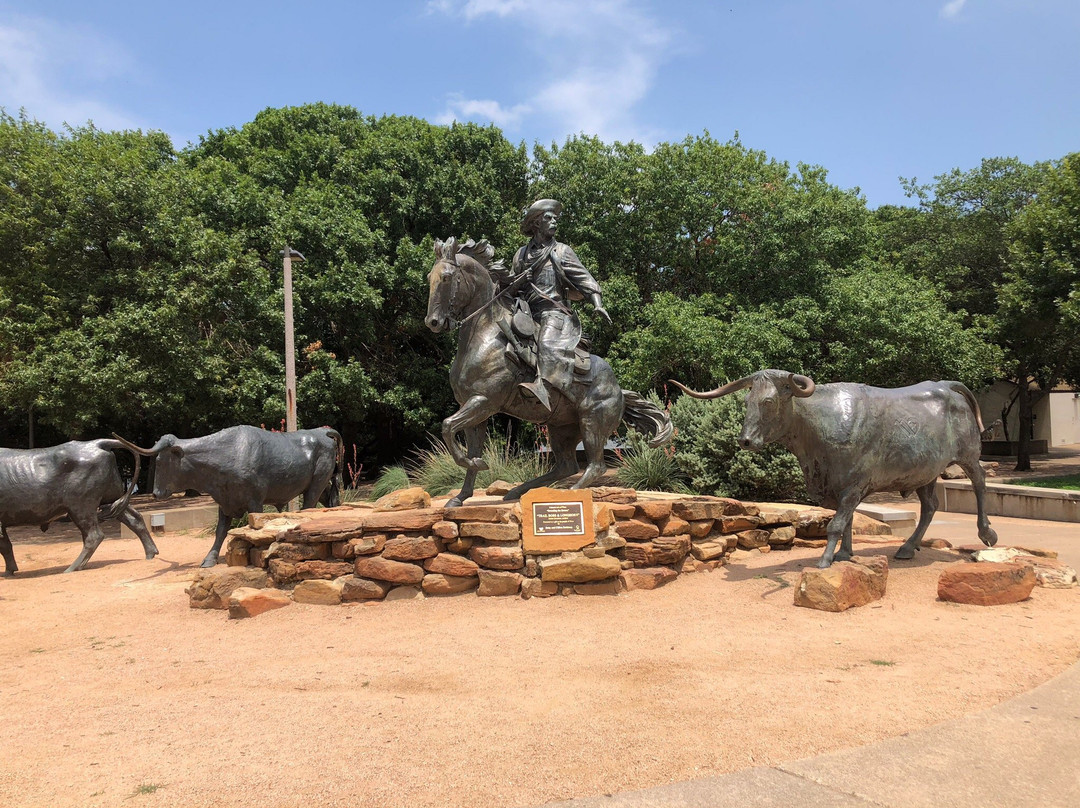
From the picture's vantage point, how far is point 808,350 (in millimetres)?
16438

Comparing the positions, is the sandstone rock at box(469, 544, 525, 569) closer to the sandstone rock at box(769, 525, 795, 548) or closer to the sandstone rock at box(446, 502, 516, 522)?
the sandstone rock at box(446, 502, 516, 522)

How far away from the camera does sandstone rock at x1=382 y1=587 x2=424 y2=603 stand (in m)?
6.27

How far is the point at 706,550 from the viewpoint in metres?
6.98

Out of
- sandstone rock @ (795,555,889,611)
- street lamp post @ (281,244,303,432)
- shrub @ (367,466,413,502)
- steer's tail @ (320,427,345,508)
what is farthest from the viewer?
shrub @ (367,466,413,502)

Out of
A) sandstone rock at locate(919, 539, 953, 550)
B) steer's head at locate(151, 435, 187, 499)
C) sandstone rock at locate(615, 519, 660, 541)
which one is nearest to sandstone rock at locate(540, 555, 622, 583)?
sandstone rock at locate(615, 519, 660, 541)

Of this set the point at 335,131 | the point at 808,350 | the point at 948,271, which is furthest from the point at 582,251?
the point at 948,271

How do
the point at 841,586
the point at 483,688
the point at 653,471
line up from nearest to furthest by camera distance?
the point at 483,688
the point at 841,586
the point at 653,471

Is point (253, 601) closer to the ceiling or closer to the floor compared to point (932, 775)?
closer to the floor

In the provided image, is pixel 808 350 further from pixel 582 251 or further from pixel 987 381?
pixel 987 381

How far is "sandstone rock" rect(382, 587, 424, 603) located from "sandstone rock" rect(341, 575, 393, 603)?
0.26 feet

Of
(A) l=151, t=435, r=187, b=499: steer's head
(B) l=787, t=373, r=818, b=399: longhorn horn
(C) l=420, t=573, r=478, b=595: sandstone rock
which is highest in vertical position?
(B) l=787, t=373, r=818, b=399: longhorn horn

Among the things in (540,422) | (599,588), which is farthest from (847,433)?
(540,422)

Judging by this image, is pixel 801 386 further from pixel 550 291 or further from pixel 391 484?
pixel 391 484

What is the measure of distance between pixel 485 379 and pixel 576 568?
196 cm
